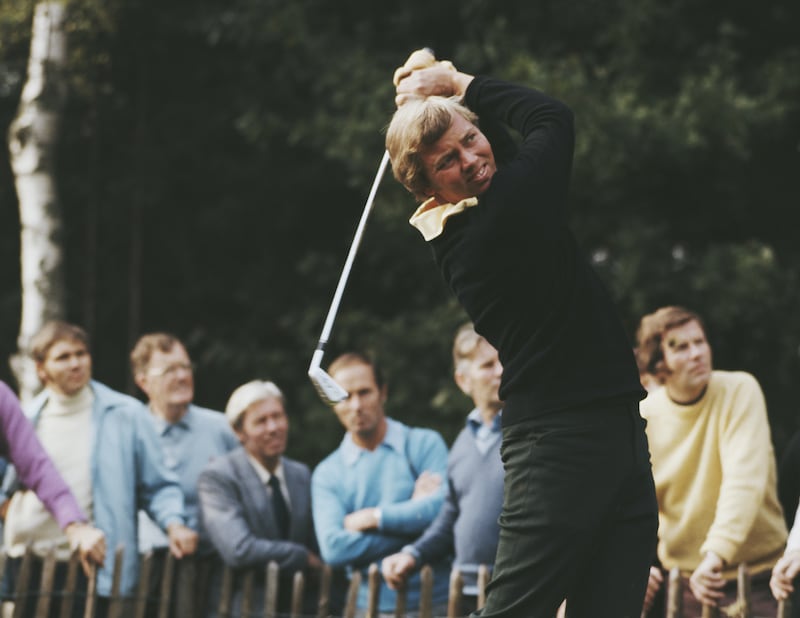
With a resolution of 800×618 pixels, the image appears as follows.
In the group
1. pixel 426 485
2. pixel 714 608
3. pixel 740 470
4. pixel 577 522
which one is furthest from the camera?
pixel 426 485

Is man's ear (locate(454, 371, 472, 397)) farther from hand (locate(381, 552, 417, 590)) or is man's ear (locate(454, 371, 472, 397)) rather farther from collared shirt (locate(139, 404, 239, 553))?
collared shirt (locate(139, 404, 239, 553))

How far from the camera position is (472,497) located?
19.8ft

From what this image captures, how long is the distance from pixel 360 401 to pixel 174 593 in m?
1.32

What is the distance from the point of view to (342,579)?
7234mm

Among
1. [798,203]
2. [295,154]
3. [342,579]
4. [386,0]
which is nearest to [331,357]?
[295,154]

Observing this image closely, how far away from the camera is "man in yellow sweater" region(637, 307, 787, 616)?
5.44 meters

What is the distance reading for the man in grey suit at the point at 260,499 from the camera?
6.50 metres

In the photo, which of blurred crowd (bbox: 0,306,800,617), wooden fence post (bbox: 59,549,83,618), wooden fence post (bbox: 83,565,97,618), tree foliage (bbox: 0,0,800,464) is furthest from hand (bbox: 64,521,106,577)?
tree foliage (bbox: 0,0,800,464)

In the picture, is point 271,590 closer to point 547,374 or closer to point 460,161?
point 547,374

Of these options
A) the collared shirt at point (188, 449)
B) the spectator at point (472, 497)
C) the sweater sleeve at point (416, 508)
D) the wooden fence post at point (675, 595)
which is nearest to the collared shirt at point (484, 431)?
the spectator at point (472, 497)

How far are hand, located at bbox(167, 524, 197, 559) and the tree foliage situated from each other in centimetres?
539

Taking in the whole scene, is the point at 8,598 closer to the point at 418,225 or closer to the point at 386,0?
the point at 418,225

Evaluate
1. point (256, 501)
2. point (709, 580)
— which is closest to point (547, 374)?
point (709, 580)

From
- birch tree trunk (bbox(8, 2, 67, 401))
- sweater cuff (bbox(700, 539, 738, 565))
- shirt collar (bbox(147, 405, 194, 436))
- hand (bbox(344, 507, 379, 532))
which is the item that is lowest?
sweater cuff (bbox(700, 539, 738, 565))
